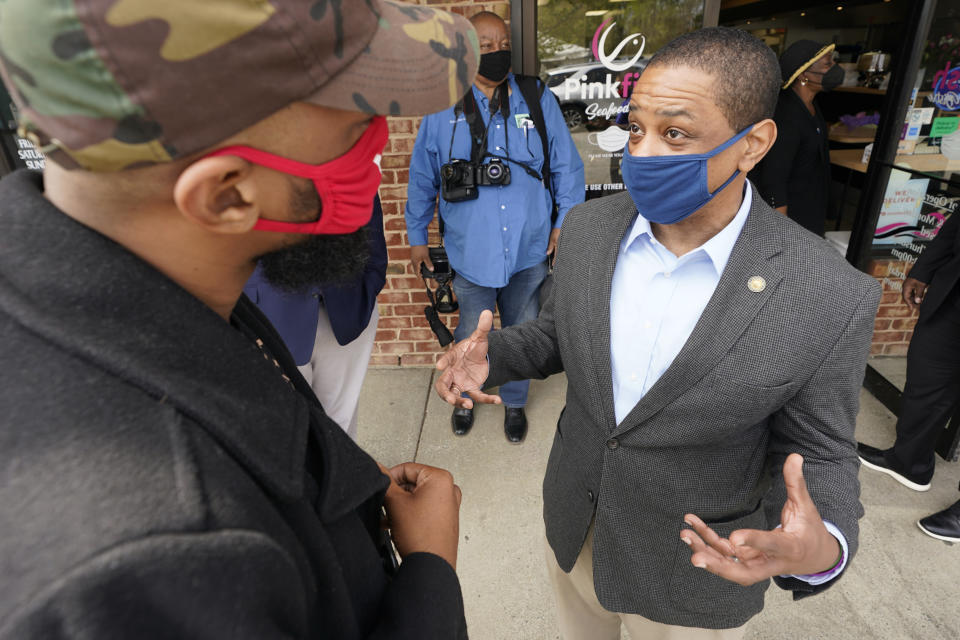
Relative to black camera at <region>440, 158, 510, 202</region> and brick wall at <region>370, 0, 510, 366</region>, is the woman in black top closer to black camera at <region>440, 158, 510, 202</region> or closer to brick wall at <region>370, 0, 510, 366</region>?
black camera at <region>440, 158, 510, 202</region>

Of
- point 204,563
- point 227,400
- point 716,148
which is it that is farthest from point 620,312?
point 204,563

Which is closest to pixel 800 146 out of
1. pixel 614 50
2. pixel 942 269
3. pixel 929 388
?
pixel 942 269

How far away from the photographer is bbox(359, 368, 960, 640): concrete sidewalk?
2.13 metres

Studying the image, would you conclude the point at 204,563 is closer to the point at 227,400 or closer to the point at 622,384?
the point at 227,400

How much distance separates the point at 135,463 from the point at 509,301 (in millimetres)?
2727

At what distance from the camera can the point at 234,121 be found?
2.09 ft

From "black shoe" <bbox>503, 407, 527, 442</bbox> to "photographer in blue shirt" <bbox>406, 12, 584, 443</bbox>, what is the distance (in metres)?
0.70

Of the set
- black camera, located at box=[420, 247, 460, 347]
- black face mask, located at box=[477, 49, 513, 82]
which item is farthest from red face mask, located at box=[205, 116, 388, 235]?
black camera, located at box=[420, 247, 460, 347]

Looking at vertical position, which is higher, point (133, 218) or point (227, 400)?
point (133, 218)

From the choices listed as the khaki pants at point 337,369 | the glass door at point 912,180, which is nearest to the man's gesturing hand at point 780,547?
the khaki pants at point 337,369

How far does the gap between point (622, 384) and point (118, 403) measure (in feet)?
3.60

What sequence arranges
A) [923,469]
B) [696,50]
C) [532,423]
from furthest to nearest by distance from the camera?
[532,423] < [923,469] < [696,50]

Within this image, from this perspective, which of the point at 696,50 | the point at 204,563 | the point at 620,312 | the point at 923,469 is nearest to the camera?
the point at 204,563

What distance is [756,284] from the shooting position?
47.2 inches
